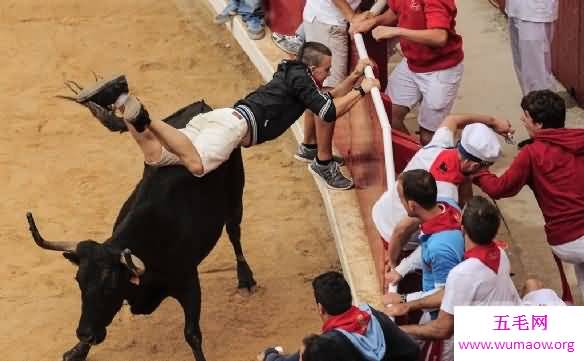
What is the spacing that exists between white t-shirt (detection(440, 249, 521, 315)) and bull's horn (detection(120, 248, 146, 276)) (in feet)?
6.66

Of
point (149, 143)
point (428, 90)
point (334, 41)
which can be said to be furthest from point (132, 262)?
point (334, 41)

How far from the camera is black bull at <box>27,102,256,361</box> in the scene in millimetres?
7156

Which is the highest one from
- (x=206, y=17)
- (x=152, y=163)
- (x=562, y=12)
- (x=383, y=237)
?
(x=152, y=163)

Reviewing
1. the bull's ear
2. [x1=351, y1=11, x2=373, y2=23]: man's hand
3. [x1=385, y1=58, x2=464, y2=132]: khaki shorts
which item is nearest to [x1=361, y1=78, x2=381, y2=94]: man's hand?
[x1=385, y1=58, x2=464, y2=132]: khaki shorts

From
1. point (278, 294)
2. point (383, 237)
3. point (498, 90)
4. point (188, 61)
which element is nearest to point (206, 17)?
point (188, 61)

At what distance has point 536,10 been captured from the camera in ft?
30.5

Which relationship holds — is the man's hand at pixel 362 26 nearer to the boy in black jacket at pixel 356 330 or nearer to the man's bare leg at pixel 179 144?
the man's bare leg at pixel 179 144

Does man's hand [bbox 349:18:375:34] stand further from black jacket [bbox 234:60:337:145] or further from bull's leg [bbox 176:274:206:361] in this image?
bull's leg [bbox 176:274:206:361]

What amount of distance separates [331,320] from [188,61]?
7.54m

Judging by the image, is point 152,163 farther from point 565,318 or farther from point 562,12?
point 562,12

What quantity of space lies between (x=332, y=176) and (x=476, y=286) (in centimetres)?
350

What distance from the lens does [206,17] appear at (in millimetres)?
13930

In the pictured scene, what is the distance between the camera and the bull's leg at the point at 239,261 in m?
8.83

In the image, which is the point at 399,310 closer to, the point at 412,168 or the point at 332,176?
the point at 412,168
